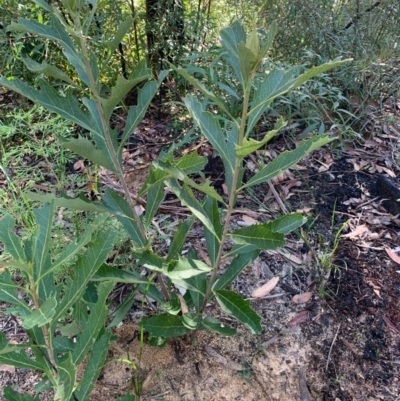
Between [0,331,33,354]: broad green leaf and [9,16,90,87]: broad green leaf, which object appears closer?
[0,331,33,354]: broad green leaf

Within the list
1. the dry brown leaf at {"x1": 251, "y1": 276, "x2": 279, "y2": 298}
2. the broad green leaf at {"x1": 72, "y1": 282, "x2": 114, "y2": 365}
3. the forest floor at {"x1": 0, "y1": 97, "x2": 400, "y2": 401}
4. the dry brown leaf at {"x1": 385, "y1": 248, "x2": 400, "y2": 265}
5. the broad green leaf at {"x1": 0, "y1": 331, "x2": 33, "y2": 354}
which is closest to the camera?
the broad green leaf at {"x1": 0, "y1": 331, "x2": 33, "y2": 354}

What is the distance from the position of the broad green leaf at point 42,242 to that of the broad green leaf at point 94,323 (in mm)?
166

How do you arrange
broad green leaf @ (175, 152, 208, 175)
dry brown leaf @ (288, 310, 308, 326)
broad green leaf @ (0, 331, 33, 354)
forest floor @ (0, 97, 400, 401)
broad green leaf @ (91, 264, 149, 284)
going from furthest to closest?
dry brown leaf @ (288, 310, 308, 326)
forest floor @ (0, 97, 400, 401)
broad green leaf @ (91, 264, 149, 284)
broad green leaf @ (175, 152, 208, 175)
broad green leaf @ (0, 331, 33, 354)

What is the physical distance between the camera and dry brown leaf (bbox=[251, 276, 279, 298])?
217 centimetres

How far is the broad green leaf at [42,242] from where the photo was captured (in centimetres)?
120

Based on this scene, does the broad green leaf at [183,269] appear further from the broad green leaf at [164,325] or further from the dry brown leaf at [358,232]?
the dry brown leaf at [358,232]

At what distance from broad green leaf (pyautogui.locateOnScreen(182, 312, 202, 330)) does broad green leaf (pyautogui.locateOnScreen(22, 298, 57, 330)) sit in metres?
0.65

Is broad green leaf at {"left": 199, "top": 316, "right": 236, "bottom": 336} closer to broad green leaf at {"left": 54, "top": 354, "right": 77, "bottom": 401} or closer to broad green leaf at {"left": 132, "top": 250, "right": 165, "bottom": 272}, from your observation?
broad green leaf at {"left": 132, "top": 250, "right": 165, "bottom": 272}

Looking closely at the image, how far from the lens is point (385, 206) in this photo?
2619 millimetres

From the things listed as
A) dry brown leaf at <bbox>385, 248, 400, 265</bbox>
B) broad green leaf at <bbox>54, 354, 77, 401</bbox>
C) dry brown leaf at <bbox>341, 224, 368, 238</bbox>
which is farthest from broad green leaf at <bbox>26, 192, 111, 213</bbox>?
dry brown leaf at <bbox>385, 248, 400, 265</bbox>

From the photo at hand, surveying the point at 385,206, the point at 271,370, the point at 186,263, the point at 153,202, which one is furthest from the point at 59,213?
the point at 385,206

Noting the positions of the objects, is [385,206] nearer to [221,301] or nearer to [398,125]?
[398,125]

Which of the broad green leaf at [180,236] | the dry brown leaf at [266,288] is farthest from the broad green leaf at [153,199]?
the dry brown leaf at [266,288]

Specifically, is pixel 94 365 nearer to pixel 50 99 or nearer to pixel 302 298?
pixel 50 99
